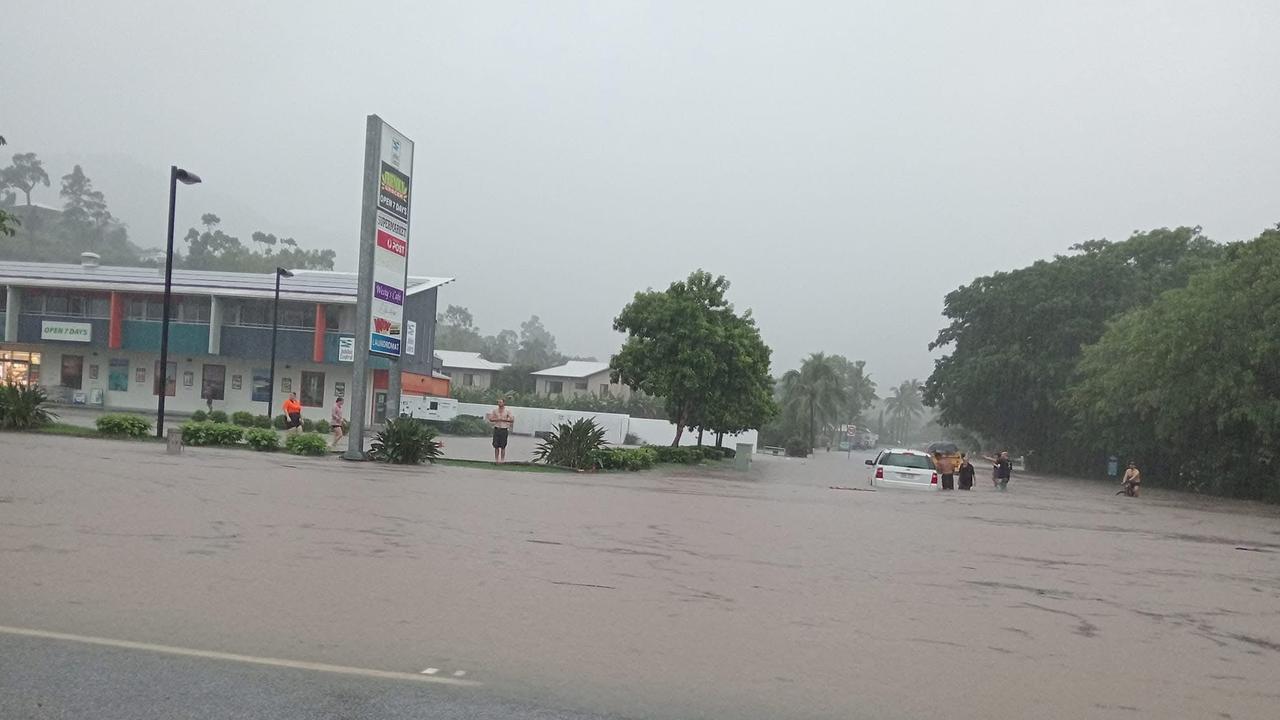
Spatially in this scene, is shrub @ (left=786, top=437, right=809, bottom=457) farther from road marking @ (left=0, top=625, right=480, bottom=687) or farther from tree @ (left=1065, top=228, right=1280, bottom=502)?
road marking @ (left=0, top=625, right=480, bottom=687)

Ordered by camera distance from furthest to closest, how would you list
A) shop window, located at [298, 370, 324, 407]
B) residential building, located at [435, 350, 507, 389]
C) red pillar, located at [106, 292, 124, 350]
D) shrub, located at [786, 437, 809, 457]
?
residential building, located at [435, 350, 507, 389]
shrub, located at [786, 437, 809, 457]
shop window, located at [298, 370, 324, 407]
red pillar, located at [106, 292, 124, 350]

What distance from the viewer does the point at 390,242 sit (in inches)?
972

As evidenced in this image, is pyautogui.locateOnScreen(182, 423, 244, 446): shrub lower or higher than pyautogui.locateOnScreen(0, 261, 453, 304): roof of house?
lower

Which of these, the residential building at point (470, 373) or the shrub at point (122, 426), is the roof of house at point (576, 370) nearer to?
the residential building at point (470, 373)

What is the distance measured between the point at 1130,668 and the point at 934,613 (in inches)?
71.9

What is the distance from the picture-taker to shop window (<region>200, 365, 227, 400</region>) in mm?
49188

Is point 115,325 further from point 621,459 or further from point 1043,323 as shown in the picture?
point 1043,323

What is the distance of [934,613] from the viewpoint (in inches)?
341

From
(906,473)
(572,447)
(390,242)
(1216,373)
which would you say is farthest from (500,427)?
(1216,373)

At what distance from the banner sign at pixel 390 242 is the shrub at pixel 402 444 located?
215 centimetres

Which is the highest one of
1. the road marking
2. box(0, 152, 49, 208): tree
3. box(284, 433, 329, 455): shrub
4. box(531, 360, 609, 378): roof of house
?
box(0, 152, 49, 208): tree

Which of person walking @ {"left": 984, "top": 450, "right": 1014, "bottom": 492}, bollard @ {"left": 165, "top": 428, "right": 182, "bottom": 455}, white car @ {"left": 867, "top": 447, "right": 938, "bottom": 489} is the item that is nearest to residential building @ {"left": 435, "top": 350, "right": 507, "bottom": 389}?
person walking @ {"left": 984, "top": 450, "right": 1014, "bottom": 492}

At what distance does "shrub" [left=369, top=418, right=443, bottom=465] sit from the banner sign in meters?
2.15

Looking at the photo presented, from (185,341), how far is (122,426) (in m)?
25.7
